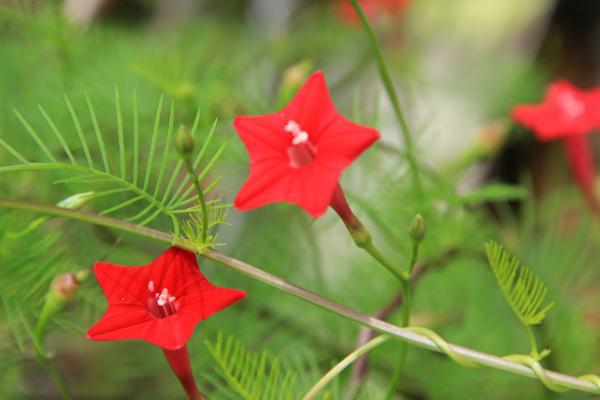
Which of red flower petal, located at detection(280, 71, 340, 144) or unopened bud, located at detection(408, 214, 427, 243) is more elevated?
red flower petal, located at detection(280, 71, 340, 144)

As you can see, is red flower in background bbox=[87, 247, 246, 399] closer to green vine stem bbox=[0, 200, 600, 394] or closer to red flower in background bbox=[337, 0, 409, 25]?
green vine stem bbox=[0, 200, 600, 394]

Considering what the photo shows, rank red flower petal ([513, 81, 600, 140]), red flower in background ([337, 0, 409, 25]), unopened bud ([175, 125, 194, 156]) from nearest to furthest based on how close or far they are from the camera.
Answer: unopened bud ([175, 125, 194, 156]) < red flower petal ([513, 81, 600, 140]) < red flower in background ([337, 0, 409, 25])

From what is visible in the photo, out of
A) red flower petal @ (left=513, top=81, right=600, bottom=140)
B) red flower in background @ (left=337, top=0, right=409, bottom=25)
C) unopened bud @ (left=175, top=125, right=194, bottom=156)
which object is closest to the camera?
unopened bud @ (left=175, top=125, right=194, bottom=156)

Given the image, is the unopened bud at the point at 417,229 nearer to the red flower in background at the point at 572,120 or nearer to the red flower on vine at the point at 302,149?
the red flower on vine at the point at 302,149

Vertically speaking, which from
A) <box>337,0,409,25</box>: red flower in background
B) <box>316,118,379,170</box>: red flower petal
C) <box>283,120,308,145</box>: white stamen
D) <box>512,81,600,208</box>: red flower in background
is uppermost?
<box>337,0,409,25</box>: red flower in background

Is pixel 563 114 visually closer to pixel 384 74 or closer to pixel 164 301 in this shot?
pixel 384 74

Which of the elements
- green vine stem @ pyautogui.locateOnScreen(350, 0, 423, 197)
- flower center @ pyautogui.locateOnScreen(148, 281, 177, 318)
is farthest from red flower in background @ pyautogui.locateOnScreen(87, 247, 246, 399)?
green vine stem @ pyautogui.locateOnScreen(350, 0, 423, 197)

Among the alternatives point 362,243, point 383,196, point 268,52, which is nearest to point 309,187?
point 362,243

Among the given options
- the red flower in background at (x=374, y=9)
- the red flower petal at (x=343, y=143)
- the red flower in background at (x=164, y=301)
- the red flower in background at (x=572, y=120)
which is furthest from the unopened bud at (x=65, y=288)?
the red flower in background at (x=374, y=9)

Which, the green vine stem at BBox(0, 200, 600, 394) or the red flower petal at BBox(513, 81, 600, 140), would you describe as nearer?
the green vine stem at BBox(0, 200, 600, 394)
